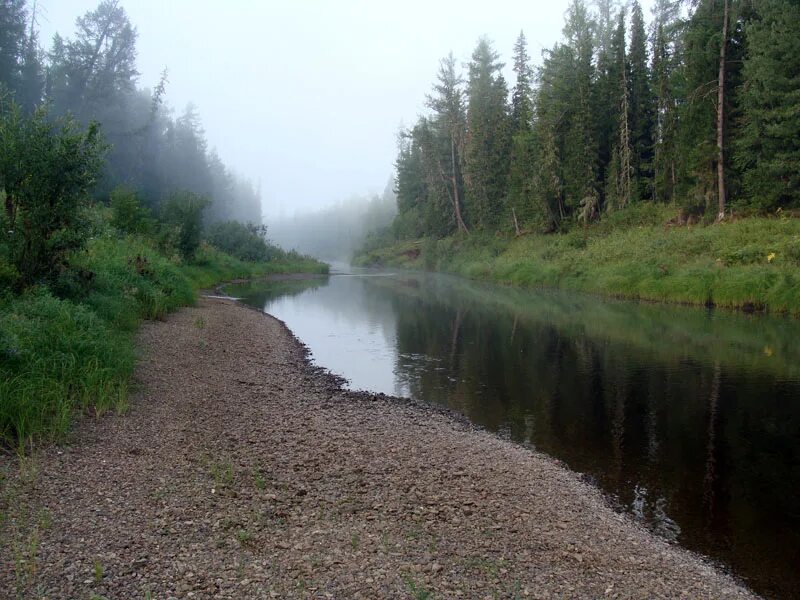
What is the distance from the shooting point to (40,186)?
11734mm

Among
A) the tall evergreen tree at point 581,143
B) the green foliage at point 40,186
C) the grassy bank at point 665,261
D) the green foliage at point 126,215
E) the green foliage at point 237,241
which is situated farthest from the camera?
the green foliage at point 237,241

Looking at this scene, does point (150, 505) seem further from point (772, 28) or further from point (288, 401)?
point (772, 28)

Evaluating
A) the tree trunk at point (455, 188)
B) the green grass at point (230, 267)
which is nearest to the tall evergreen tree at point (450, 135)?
the tree trunk at point (455, 188)

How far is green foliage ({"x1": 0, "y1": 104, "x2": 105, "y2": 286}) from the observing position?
11.6m

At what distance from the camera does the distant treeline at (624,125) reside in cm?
3102

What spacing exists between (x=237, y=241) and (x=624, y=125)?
120 ft

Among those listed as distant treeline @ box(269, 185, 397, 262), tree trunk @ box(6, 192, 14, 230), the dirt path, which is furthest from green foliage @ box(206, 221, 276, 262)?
distant treeline @ box(269, 185, 397, 262)

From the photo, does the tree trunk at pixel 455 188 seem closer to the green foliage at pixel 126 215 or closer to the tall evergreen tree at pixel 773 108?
the tall evergreen tree at pixel 773 108

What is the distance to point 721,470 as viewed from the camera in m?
8.73

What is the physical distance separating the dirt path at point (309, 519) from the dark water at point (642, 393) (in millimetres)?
951

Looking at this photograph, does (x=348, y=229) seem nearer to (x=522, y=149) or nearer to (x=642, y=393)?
(x=522, y=149)

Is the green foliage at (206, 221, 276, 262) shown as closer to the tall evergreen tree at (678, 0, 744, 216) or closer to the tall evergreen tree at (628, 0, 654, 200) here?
the tall evergreen tree at (628, 0, 654, 200)

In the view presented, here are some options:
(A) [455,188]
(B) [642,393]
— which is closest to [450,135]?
(A) [455,188]

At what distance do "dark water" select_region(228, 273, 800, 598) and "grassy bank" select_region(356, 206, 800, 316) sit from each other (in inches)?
68.7
